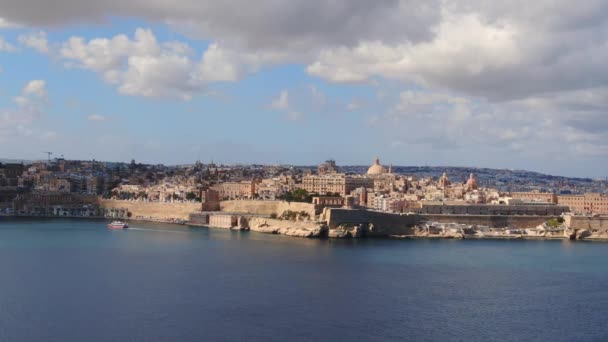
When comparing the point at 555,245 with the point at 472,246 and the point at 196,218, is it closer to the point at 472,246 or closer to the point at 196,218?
the point at 472,246

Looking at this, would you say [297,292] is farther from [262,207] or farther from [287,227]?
[262,207]

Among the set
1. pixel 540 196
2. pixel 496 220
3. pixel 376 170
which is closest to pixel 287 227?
pixel 496 220

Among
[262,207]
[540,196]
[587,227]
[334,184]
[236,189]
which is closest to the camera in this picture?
[587,227]

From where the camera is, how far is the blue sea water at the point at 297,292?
14703mm

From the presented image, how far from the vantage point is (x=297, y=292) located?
18375 millimetres

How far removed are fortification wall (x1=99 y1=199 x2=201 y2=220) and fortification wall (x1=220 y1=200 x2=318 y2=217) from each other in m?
1.79

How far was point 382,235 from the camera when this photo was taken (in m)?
34.3

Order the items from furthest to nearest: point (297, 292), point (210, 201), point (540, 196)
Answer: point (540, 196), point (210, 201), point (297, 292)

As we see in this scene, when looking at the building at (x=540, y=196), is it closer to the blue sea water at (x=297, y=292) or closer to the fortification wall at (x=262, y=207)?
the fortification wall at (x=262, y=207)

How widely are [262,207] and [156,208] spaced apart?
808cm

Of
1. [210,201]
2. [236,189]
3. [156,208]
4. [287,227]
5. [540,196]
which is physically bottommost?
[287,227]

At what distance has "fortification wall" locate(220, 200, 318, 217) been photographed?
3890cm

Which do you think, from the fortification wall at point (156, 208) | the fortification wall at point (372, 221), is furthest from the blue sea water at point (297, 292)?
the fortification wall at point (156, 208)

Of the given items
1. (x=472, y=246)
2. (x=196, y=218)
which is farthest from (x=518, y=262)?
(x=196, y=218)
